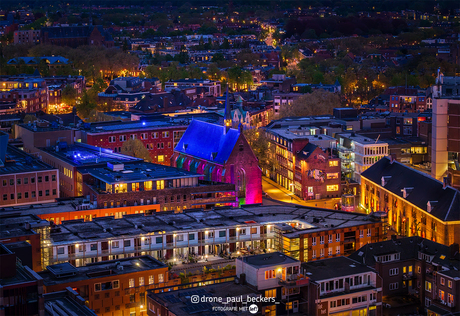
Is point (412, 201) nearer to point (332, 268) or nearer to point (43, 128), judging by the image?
point (332, 268)

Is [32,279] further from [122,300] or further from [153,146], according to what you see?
[153,146]

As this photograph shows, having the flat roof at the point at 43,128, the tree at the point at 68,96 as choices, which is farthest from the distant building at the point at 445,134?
the tree at the point at 68,96

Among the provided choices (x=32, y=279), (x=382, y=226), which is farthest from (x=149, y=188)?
(x=32, y=279)

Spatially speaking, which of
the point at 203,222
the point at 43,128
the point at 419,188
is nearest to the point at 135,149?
the point at 43,128

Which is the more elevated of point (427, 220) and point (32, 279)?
point (32, 279)

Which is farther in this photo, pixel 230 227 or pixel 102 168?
pixel 102 168

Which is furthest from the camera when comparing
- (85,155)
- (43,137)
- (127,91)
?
(127,91)
